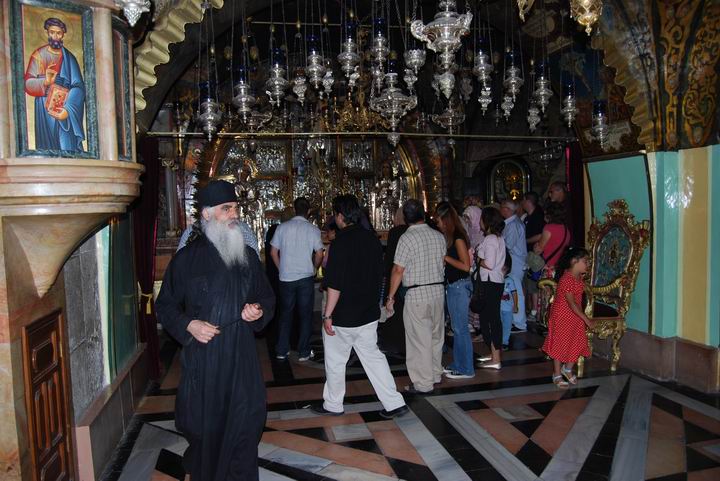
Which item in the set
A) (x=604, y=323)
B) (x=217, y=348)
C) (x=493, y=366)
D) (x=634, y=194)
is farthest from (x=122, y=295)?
(x=634, y=194)

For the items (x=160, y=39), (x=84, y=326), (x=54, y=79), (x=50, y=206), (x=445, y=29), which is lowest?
(x=84, y=326)

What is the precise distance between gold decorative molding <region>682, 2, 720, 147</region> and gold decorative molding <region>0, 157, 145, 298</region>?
4500mm

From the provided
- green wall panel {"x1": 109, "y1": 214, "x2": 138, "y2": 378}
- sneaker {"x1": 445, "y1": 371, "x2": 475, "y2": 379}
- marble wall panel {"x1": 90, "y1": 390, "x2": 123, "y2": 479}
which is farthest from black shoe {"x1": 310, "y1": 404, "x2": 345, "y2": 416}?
green wall panel {"x1": 109, "y1": 214, "x2": 138, "y2": 378}

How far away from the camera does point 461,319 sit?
5.04 meters

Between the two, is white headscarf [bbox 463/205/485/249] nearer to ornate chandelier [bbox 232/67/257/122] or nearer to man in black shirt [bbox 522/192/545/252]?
man in black shirt [bbox 522/192/545/252]

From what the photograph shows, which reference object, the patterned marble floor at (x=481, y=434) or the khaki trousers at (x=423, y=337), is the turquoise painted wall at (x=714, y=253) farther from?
the khaki trousers at (x=423, y=337)

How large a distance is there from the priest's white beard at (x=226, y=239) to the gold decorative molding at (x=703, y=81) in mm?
4161

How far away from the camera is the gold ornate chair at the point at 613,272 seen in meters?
5.36

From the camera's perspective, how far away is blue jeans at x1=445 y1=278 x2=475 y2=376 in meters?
5.01

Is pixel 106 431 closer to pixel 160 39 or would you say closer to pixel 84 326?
pixel 84 326

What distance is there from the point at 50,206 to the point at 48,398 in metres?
1.08

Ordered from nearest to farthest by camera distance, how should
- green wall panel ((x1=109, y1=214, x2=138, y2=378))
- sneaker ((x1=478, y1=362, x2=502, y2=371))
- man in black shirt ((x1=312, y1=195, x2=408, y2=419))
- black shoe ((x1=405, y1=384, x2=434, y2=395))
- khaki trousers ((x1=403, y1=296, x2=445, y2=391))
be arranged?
man in black shirt ((x1=312, y1=195, x2=408, y2=419))
green wall panel ((x1=109, y1=214, x2=138, y2=378))
khaki trousers ((x1=403, y1=296, x2=445, y2=391))
black shoe ((x1=405, y1=384, x2=434, y2=395))
sneaker ((x1=478, y1=362, x2=502, y2=371))

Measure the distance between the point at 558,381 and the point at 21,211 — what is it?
14.0ft

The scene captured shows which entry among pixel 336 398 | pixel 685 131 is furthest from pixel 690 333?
pixel 336 398
